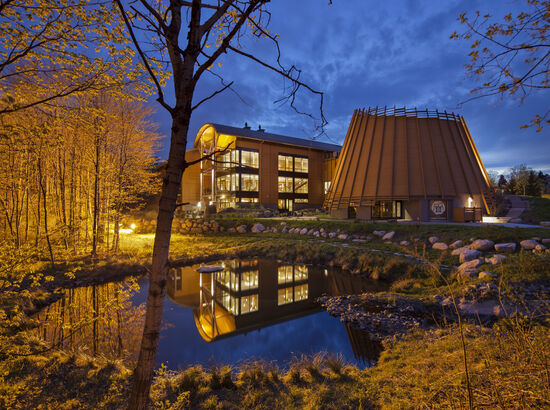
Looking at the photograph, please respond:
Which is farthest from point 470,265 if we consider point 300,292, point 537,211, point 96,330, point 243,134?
point 243,134

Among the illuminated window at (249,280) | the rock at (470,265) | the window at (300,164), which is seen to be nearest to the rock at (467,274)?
the rock at (470,265)

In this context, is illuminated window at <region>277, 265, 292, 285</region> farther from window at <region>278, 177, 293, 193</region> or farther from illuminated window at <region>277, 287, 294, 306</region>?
window at <region>278, 177, 293, 193</region>

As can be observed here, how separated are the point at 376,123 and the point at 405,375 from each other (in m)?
22.6

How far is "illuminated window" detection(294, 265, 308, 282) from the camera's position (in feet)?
37.7

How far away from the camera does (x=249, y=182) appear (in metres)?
32.0

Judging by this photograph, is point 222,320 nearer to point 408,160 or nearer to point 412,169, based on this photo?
point 412,169

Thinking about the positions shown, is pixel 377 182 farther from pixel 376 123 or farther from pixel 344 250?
pixel 344 250

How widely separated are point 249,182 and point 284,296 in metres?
23.7

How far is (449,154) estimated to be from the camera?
2047cm

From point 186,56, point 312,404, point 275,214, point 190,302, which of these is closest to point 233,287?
point 190,302

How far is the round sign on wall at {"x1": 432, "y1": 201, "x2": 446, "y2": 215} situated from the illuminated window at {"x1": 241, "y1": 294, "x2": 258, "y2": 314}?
1726 centimetres

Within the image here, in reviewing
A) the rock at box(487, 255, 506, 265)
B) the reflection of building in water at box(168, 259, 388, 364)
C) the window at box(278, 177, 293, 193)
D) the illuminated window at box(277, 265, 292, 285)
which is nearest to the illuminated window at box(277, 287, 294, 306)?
the reflection of building in water at box(168, 259, 388, 364)

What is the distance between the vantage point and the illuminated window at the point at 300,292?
943cm

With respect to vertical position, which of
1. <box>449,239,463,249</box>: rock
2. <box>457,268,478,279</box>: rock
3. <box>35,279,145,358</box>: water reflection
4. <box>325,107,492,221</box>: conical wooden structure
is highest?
<box>325,107,492,221</box>: conical wooden structure
